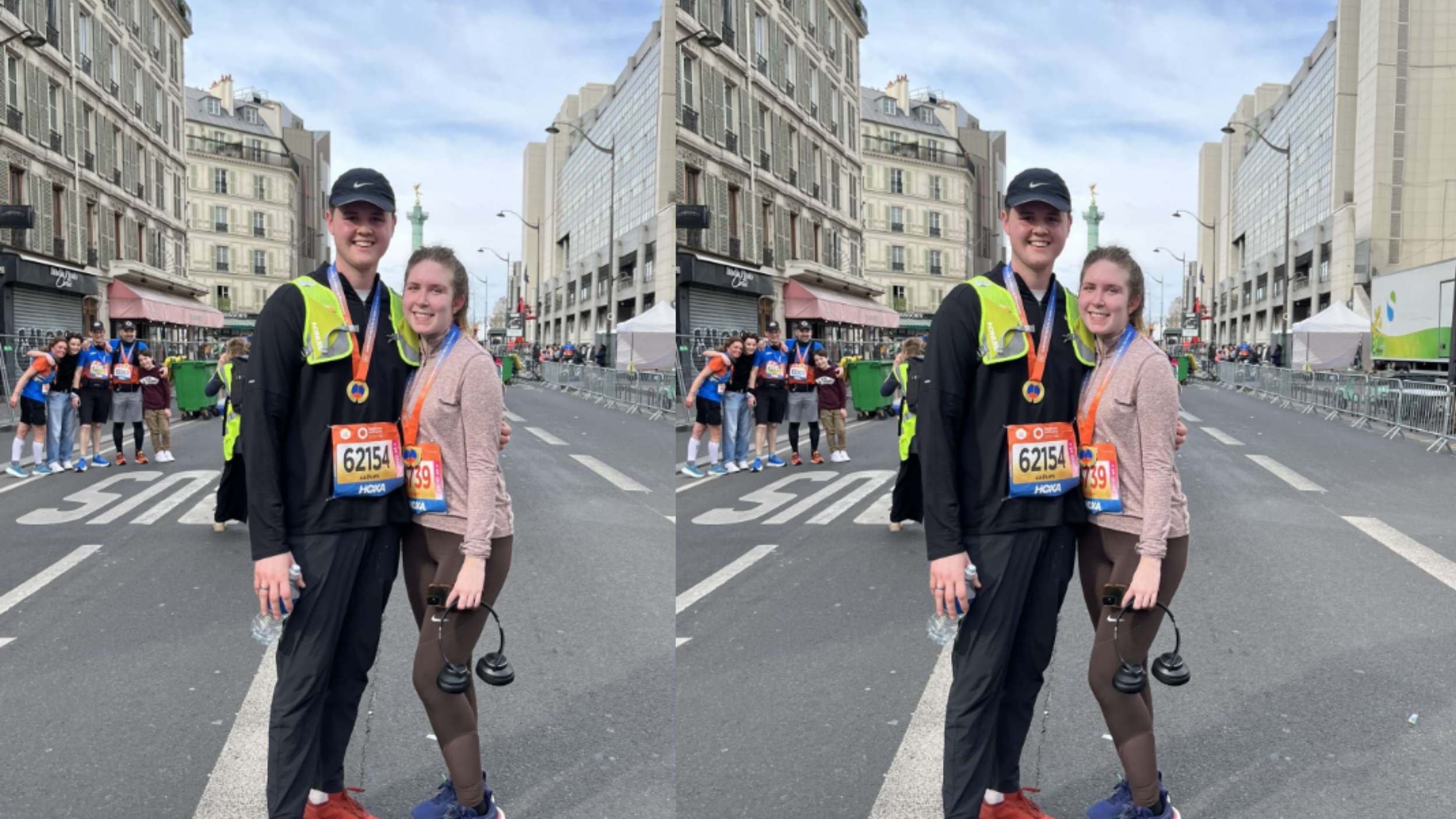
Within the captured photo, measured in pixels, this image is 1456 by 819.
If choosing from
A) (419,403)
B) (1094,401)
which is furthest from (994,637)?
(419,403)

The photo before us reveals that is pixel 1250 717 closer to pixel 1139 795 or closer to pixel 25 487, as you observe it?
pixel 1139 795

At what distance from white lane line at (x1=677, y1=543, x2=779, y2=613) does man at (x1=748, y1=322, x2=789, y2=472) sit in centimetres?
537

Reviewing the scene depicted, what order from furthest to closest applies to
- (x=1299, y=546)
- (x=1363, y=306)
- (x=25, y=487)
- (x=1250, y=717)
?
1. (x=1363, y=306)
2. (x=25, y=487)
3. (x=1299, y=546)
4. (x=1250, y=717)

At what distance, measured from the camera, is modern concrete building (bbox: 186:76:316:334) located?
7.44m

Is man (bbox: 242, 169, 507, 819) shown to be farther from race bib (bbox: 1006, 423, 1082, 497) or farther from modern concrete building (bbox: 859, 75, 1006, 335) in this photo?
modern concrete building (bbox: 859, 75, 1006, 335)

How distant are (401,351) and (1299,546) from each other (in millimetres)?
7237

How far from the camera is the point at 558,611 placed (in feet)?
20.7

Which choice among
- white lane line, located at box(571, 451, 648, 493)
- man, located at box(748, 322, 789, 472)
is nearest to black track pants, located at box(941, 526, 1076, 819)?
white lane line, located at box(571, 451, 648, 493)

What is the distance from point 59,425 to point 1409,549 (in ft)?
45.1

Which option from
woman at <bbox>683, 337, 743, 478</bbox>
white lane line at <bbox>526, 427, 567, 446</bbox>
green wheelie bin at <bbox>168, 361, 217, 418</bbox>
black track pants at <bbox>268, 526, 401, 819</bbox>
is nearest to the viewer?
black track pants at <bbox>268, 526, 401, 819</bbox>

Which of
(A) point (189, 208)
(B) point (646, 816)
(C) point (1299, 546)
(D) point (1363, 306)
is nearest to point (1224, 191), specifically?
(D) point (1363, 306)

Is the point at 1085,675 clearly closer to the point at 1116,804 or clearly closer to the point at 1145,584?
the point at 1116,804

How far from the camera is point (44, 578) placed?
7.16 meters

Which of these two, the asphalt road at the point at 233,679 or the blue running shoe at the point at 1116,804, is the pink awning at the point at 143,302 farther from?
the blue running shoe at the point at 1116,804
